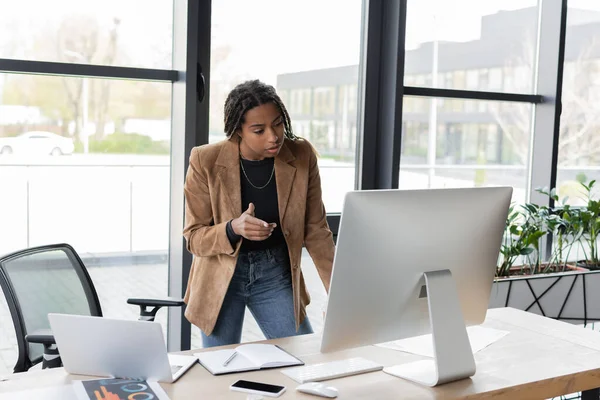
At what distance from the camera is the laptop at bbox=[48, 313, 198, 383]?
5.59ft

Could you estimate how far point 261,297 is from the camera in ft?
8.21

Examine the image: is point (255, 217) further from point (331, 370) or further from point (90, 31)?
point (90, 31)

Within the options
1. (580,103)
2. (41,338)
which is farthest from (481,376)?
(580,103)

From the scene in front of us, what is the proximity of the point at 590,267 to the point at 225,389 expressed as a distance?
115 inches

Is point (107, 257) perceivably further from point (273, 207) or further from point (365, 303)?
point (365, 303)

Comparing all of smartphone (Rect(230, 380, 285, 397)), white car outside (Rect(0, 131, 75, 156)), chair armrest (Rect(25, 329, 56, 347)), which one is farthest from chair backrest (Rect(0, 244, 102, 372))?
smartphone (Rect(230, 380, 285, 397))

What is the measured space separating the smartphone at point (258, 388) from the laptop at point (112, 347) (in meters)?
0.17

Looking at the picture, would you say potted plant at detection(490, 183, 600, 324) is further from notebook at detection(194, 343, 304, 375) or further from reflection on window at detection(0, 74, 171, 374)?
notebook at detection(194, 343, 304, 375)

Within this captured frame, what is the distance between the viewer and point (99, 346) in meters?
1.75

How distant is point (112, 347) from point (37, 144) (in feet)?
5.15

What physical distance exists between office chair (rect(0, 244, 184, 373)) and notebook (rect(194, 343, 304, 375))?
510 mm

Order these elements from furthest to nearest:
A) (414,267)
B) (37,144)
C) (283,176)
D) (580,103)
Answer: (580,103), (37,144), (283,176), (414,267)

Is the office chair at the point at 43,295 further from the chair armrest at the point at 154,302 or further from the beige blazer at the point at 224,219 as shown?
the beige blazer at the point at 224,219

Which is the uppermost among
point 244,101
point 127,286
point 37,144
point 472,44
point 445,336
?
point 472,44
